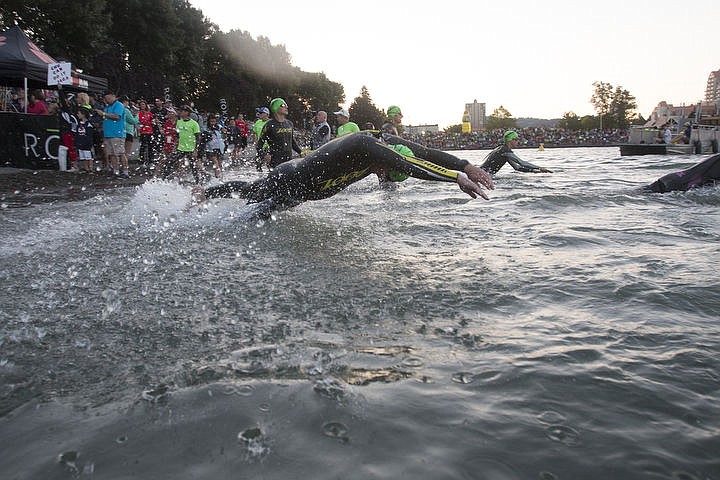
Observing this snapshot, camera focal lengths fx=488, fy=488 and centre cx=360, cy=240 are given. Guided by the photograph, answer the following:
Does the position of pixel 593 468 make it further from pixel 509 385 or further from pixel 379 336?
pixel 379 336

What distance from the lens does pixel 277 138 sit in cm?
871

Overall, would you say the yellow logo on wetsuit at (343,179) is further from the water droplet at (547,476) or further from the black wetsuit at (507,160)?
the black wetsuit at (507,160)

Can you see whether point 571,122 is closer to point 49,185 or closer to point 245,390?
point 49,185

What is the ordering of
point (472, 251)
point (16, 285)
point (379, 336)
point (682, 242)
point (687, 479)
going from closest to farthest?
point (687, 479)
point (379, 336)
point (16, 285)
point (472, 251)
point (682, 242)

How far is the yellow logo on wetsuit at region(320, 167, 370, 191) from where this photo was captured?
17.4ft

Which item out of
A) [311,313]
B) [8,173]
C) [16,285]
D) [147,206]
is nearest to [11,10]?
[8,173]

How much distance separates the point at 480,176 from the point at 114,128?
10547mm

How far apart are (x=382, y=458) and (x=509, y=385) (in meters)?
0.69

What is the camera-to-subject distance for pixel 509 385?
1943 mm

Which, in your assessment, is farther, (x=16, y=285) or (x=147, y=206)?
→ (x=147, y=206)

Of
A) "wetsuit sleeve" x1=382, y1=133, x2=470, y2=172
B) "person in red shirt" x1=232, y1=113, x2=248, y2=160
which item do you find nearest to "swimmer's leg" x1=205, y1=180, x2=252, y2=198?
"wetsuit sleeve" x1=382, y1=133, x2=470, y2=172

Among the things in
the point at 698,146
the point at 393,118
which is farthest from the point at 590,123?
the point at 393,118

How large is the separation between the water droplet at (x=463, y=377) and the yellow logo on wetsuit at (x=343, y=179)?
3.50m

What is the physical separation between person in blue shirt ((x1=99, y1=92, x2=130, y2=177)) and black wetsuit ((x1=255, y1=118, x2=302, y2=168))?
5282 mm
